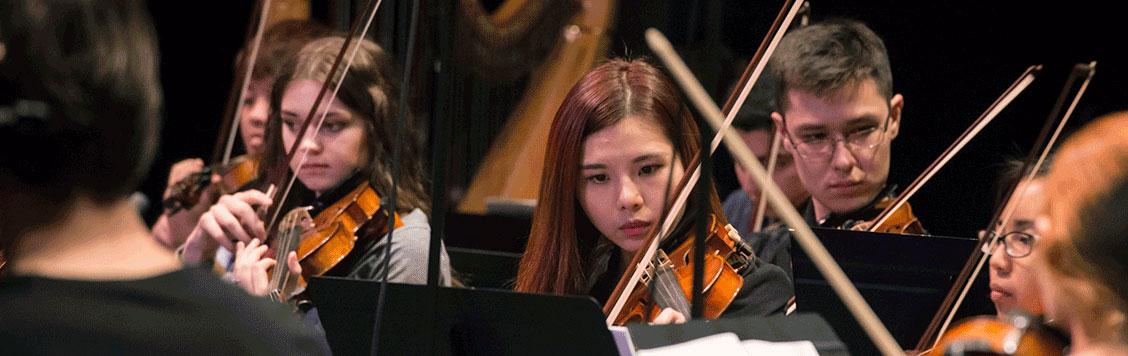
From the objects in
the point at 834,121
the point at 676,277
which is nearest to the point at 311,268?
the point at 676,277

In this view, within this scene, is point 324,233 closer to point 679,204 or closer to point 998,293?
point 679,204

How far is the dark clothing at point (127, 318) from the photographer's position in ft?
3.02

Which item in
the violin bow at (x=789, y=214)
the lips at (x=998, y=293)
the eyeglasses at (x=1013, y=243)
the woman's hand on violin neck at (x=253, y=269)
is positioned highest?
the violin bow at (x=789, y=214)

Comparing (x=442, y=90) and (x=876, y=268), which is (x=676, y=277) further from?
(x=442, y=90)

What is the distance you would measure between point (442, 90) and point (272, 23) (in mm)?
1874

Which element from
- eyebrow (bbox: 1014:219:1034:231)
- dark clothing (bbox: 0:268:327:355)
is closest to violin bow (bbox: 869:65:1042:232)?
eyebrow (bbox: 1014:219:1034:231)

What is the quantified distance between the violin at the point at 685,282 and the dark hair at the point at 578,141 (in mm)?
A: 155

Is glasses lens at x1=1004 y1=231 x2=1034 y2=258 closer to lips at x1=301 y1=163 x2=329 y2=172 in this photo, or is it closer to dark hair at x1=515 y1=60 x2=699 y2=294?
dark hair at x1=515 y1=60 x2=699 y2=294

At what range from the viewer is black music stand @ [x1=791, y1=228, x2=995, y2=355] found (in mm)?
1848

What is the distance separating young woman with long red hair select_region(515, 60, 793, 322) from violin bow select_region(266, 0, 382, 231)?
0.46 metres

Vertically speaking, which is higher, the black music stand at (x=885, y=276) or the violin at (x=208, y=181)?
the black music stand at (x=885, y=276)

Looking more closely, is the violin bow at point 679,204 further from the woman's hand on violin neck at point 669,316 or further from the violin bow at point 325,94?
the violin bow at point 325,94

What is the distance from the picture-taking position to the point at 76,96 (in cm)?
93

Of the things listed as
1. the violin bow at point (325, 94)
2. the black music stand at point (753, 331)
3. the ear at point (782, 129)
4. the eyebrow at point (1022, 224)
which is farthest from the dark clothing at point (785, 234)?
the black music stand at point (753, 331)
